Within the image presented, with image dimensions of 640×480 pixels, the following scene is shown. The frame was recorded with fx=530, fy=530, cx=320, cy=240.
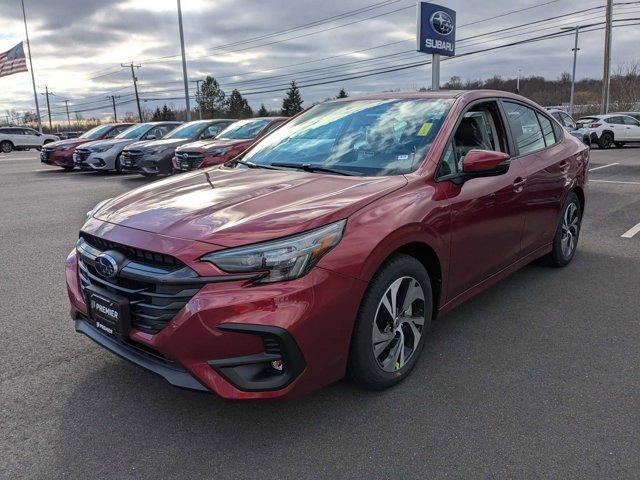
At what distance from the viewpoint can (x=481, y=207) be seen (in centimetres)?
351

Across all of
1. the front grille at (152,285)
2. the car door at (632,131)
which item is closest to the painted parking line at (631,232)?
→ the front grille at (152,285)

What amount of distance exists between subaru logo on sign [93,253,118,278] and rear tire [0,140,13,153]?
3562cm

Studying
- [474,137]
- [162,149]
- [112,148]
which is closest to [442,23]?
[162,149]

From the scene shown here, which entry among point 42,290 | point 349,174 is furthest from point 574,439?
point 42,290

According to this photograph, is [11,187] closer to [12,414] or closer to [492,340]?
[12,414]

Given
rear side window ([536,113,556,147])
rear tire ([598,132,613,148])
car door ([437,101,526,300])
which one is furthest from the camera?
rear tire ([598,132,613,148])

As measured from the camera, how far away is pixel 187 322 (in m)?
2.33

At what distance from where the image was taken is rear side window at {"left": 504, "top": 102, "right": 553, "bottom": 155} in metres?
4.25

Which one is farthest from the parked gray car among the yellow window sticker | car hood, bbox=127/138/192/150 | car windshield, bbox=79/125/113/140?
the yellow window sticker

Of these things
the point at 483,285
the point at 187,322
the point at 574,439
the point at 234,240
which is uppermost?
the point at 234,240

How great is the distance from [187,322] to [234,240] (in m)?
0.42

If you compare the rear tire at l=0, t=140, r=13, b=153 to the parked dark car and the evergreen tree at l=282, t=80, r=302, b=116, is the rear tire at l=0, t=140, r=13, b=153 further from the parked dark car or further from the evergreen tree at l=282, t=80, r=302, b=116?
the evergreen tree at l=282, t=80, r=302, b=116

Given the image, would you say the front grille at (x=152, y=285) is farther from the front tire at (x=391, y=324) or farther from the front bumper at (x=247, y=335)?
the front tire at (x=391, y=324)

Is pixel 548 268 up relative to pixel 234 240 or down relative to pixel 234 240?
down
